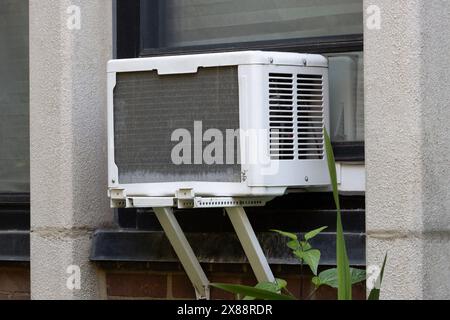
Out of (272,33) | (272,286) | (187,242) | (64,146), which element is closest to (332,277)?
(272,286)

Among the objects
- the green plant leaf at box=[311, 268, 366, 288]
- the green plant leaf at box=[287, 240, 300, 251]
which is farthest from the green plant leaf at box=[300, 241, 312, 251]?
the green plant leaf at box=[311, 268, 366, 288]

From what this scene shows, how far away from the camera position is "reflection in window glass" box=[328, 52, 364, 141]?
4531 millimetres

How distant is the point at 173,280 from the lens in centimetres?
484

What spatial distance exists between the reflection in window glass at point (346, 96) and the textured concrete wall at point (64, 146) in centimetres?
104

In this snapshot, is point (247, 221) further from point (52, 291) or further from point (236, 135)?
point (52, 291)

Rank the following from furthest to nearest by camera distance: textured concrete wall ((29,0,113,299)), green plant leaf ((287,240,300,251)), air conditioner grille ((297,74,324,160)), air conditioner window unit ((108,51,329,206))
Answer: textured concrete wall ((29,0,113,299))
air conditioner grille ((297,74,324,160))
air conditioner window unit ((108,51,329,206))
green plant leaf ((287,240,300,251))

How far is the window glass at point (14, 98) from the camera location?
5.35 meters

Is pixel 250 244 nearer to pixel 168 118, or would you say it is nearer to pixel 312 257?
pixel 312 257

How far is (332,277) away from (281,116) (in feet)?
2.27

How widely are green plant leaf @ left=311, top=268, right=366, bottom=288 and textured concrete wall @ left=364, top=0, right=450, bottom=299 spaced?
0.15 meters

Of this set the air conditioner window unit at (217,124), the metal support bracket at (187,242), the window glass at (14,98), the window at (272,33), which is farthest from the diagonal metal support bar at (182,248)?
the window glass at (14,98)

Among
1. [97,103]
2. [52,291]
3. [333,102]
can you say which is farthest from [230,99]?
[52,291]

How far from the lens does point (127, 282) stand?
4961 mm

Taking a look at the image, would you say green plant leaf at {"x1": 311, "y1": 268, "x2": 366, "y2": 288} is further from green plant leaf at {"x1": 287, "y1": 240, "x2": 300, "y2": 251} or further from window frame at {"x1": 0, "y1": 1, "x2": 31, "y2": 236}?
window frame at {"x1": 0, "y1": 1, "x2": 31, "y2": 236}
